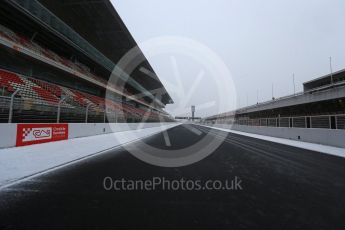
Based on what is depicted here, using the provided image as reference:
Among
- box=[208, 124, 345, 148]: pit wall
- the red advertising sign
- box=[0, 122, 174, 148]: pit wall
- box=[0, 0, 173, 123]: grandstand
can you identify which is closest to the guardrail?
box=[208, 124, 345, 148]: pit wall

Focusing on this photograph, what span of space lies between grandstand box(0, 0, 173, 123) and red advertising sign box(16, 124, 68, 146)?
544 millimetres

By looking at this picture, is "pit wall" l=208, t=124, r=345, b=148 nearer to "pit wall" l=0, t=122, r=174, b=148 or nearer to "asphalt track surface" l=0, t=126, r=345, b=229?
"asphalt track surface" l=0, t=126, r=345, b=229

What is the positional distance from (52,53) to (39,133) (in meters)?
11.3

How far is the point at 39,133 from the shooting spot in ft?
28.8

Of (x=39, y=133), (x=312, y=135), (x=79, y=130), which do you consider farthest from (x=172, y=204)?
(x=312, y=135)

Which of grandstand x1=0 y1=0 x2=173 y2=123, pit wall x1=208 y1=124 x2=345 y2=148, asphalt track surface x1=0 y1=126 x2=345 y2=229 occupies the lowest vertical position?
asphalt track surface x1=0 y1=126 x2=345 y2=229

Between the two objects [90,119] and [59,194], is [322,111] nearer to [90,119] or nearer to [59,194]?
[90,119]

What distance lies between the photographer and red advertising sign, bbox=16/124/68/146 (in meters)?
7.80

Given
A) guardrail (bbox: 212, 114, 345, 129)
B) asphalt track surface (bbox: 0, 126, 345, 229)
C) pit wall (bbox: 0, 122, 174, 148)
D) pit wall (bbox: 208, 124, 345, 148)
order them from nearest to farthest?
asphalt track surface (bbox: 0, 126, 345, 229), pit wall (bbox: 0, 122, 174, 148), pit wall (bbox: 208, 124, 345, 148), guardrail (bbox: 212, 114, 345, 129)

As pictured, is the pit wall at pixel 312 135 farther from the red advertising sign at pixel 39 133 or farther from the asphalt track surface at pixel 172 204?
the red advertising sign at pixel 39 133

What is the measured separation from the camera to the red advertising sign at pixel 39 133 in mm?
7797

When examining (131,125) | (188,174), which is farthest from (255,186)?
(131,125)

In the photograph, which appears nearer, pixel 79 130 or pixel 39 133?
pixel 39 133

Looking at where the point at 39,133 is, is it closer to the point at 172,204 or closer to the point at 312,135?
the point at 172,204
